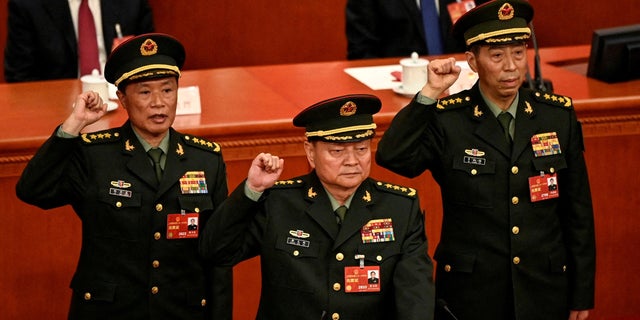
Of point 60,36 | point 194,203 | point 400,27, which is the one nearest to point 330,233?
point 194,203

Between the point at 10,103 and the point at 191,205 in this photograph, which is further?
the point at 10,103

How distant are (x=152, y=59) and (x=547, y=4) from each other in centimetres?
441

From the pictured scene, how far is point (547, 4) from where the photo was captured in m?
7.05

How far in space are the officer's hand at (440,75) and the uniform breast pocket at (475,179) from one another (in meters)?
0.26

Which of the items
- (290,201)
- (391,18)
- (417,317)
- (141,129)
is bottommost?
(417,317)

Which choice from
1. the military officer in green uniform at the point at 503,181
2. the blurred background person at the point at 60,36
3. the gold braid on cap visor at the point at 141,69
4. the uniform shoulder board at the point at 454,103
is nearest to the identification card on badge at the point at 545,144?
the military officer in green uniform at the point at 503,181

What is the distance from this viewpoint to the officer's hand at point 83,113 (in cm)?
308

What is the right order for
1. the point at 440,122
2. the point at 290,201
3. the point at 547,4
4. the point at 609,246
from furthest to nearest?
the point at 547,4
the point at 609,246
the point at 440,122
the point at 290,201

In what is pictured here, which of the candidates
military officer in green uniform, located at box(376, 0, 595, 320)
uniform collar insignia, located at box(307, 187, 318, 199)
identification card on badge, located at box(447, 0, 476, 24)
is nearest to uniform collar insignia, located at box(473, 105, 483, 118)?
military officer in green uniform, located at box(376, 0, 595, 320)

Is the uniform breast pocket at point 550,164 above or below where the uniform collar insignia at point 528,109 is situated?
below

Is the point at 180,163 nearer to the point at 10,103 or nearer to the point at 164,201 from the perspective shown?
the point at 164,201

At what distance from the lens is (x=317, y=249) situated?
297 centimetres

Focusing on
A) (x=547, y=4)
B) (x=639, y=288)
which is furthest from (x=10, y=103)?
(x=547, y=4)

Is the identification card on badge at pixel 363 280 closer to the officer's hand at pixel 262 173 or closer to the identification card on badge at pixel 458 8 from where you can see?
the officer's hand at pixel 262 173
